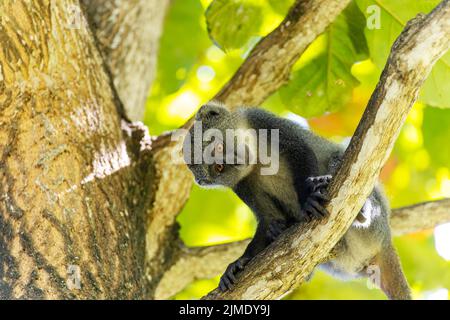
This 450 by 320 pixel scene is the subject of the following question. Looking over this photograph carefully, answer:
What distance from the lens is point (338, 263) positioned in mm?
5145

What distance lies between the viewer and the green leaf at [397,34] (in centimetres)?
533

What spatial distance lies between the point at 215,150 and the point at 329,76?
5.88 ft

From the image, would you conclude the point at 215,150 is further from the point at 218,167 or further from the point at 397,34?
the point at 397,34

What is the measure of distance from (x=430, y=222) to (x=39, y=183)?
10.8ft

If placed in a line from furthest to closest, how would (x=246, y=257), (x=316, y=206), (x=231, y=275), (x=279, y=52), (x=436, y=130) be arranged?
1. (x=436, y=130)
2. (x=279, y=52)
3. (x=246, y=257)
4. (x=231, y=275)
5. (x=316, y=206)

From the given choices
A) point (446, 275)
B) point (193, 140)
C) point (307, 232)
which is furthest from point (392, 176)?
point (307, 232)

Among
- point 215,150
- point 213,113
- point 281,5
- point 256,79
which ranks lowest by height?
point 215,150

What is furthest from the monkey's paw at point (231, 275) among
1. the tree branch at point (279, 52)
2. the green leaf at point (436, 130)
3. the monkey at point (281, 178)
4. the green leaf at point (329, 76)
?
the green leaf at point (436, 130)

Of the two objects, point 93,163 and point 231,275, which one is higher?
point 93,163

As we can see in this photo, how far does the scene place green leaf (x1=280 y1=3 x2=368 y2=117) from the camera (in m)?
5.93

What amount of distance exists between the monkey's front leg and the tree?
1.12ft

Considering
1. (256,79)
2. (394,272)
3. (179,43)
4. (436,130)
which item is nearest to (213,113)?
(256,79)

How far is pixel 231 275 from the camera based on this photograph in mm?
4266

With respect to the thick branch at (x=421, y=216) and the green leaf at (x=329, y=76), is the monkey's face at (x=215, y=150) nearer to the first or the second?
the green leaf at (x=329, y=76)
